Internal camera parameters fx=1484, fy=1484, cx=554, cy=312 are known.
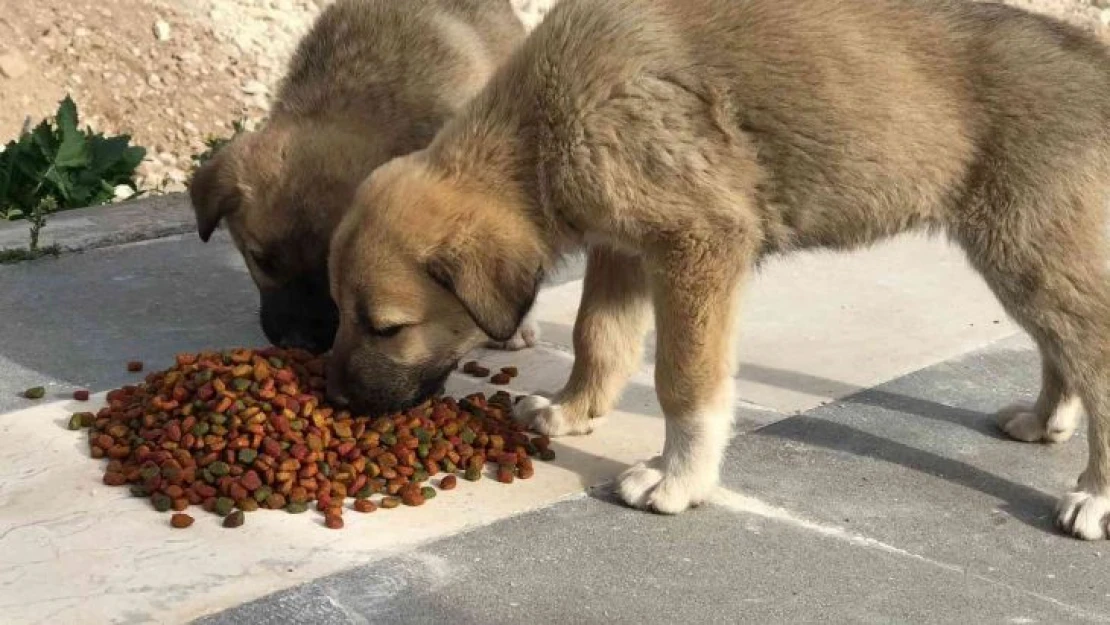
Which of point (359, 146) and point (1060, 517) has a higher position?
point (359, 146)

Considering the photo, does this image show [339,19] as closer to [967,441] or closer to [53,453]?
[53,453]

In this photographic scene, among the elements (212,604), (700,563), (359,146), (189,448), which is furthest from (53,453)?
(700,563)

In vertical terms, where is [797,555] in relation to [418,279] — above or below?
below

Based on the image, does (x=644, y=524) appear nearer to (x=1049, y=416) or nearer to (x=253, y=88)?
(x=1049, y=416)

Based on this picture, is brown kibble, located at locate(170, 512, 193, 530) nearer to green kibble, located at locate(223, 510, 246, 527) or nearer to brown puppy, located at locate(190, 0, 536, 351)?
green kibble, located at locate(223, 510, 246, 527)

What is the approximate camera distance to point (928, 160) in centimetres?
474

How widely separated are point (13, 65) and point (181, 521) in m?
5.59

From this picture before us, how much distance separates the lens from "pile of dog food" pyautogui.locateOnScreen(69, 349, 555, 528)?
460cm

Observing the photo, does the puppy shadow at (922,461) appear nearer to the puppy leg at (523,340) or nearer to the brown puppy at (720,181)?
the brown puppy at (720,181)

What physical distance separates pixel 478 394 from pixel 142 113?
482 cm

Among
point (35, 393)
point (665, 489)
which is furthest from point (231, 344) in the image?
point (665, 489)

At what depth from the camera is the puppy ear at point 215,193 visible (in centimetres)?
569

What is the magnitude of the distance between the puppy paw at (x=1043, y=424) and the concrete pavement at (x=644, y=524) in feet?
0.15

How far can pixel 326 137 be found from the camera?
5.75m
